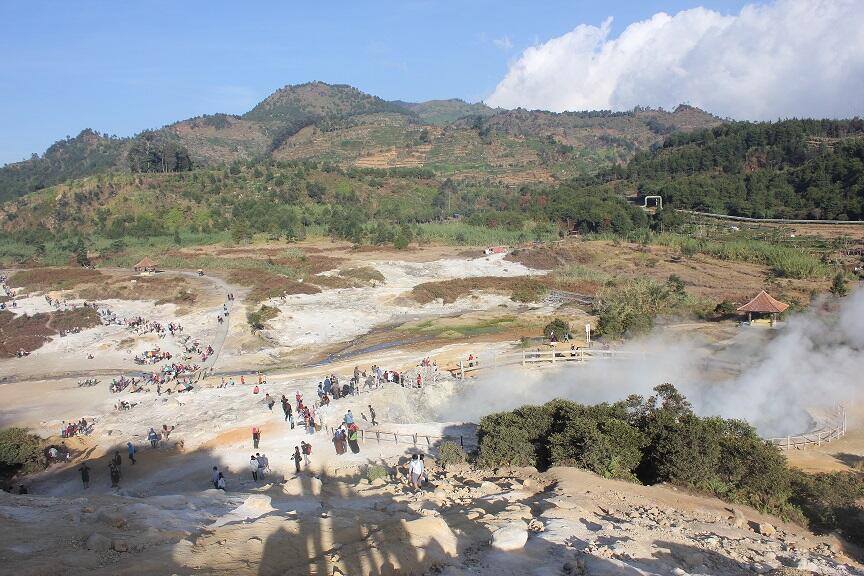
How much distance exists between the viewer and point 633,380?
23672 mm

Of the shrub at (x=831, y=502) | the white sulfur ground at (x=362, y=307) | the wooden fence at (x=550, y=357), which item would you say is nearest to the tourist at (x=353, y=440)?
the wooden fence at (x=550, y=357)

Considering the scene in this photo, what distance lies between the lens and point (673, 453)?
13.1 meters

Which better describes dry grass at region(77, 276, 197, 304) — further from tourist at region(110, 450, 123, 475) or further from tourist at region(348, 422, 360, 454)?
tourist at region(348, 422, 360, 454)

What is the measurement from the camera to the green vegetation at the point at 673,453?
12.1 m

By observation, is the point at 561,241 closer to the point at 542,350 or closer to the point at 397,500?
the point at 542,350

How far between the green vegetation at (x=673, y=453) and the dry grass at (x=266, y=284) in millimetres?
35124

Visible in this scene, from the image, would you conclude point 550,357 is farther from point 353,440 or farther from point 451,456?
point 451,456

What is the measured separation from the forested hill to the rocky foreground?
7903 centimetres

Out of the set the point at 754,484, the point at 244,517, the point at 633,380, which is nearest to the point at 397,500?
the point at 244,517

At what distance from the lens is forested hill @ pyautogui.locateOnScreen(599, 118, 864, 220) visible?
8119 centimetres

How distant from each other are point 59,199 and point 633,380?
100162 millimetres

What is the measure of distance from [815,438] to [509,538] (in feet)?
38.9

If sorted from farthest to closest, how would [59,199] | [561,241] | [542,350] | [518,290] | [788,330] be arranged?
[59,199] < [561,241] < [518,290] < [542,350] < [788,330]

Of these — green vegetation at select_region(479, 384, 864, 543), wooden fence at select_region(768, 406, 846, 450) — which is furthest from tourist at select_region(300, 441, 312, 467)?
wooden fence at select_region(768, 406, 846, 450)
